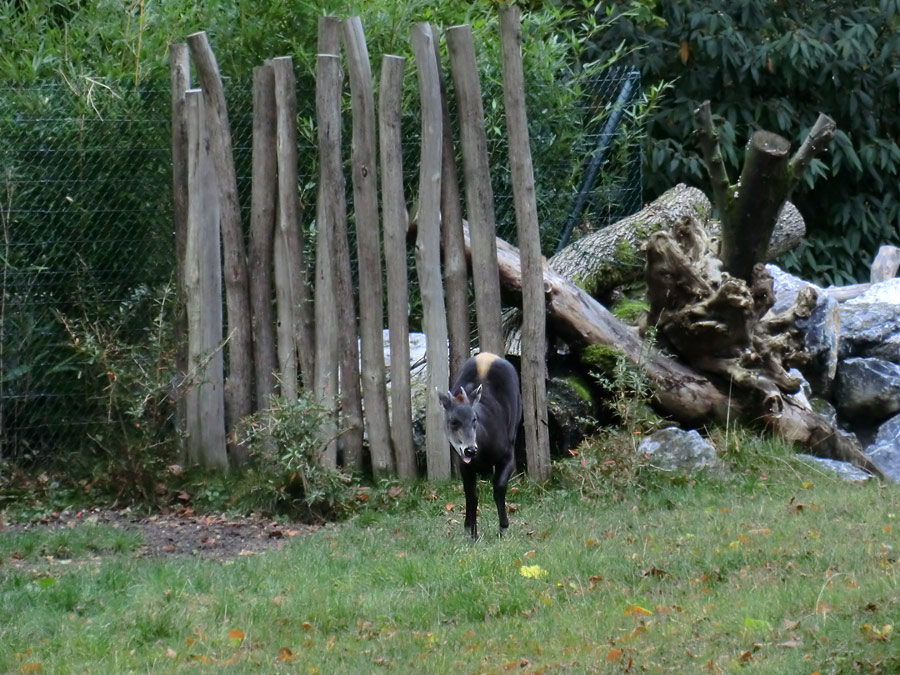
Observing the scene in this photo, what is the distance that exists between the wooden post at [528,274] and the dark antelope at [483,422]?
1.45 feet

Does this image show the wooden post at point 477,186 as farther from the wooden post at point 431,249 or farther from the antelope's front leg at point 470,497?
the antelope's front leg at point 470,497

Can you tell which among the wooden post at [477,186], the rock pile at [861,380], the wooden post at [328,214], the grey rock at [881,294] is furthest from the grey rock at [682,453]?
the grey rock at [881,294]

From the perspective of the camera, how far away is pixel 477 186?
8398 millimetres

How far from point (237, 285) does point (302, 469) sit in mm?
1633

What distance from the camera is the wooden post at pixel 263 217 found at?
864 centimetres

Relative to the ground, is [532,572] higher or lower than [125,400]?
lower

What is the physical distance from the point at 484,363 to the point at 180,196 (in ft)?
9.16

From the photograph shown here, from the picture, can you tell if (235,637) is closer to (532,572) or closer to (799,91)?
(532,572)

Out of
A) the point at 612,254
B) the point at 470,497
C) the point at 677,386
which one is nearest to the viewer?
the point at 470,497

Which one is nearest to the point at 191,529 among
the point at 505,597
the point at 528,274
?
the point at 528,274

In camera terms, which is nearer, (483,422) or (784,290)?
(483,422)

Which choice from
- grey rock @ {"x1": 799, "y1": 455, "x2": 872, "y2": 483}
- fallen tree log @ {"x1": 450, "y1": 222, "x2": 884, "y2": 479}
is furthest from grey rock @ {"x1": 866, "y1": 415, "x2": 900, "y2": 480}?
grey rock @ {"x1": 799, "y1": 455, "x2": 872, "y2": 483}

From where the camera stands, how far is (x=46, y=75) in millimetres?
10211

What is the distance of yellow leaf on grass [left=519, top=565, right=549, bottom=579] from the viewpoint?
5.73 metres
